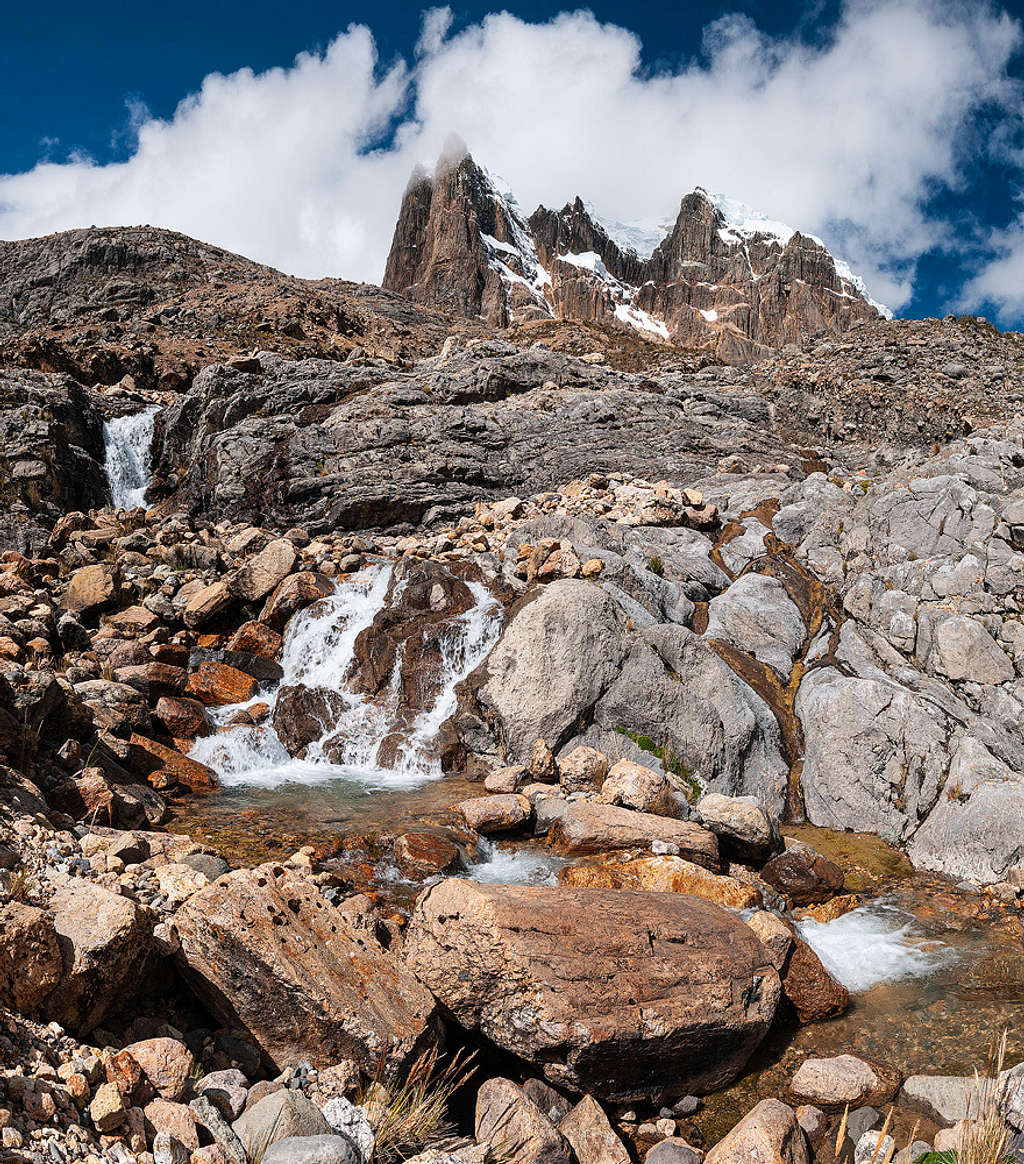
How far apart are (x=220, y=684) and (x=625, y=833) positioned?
32.8 feet

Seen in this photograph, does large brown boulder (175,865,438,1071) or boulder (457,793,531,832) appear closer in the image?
large brown boulder (175,865,438,1071)

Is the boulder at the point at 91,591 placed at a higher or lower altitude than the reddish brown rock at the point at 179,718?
higher

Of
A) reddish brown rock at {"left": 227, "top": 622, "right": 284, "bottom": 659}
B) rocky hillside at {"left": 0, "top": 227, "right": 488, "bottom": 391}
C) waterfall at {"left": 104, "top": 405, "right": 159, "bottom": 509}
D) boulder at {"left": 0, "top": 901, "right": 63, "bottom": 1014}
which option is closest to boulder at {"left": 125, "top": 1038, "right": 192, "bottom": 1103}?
boulder at {"left": 0, "top": 901, "right": 63, "bottom": 1014}

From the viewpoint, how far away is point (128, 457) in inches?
1272

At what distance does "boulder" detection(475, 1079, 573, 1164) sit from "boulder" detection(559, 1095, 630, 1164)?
18 cm

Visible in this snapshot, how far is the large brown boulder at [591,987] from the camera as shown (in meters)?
5.82

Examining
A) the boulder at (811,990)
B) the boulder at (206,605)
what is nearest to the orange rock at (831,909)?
the boulder at (811,990)

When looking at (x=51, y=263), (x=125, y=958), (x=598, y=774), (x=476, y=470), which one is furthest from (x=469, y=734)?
(x=51, y=263)

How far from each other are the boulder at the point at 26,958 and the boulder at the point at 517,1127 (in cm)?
326

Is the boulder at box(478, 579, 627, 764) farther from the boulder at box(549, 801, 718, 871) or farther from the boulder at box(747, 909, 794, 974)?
the boulder at box(747, 909, 794, 974)

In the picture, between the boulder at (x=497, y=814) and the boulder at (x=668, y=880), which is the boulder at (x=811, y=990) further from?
the boulder at (x=497, y=814)

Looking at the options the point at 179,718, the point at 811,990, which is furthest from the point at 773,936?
the point at 179,718

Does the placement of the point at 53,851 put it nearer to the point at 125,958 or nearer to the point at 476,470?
the point at 125,958

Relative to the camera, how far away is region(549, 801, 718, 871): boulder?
9641 millimetres
